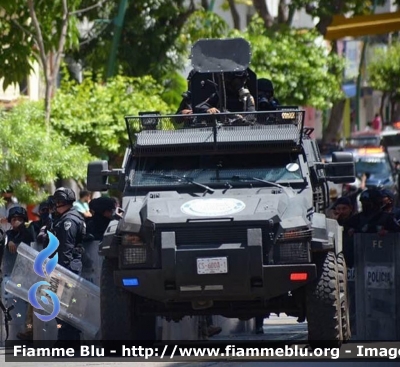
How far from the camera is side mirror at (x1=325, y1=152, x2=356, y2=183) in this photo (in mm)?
13336

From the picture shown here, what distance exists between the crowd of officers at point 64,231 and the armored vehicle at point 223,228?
68 centimetres

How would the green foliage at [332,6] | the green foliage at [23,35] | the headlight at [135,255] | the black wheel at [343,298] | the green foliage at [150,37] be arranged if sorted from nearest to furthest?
1. the headlight at [135,255]
2. the black wheel at [343,298]
3. the green foliage at [23,35]
4. the green foliage at [150,37]
5. the green foliage at [332,6]

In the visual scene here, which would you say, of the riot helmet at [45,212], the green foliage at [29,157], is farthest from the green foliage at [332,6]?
the riot helmet at [45,212]

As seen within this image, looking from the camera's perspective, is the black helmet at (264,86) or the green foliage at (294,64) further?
the green foliage at (294,64)

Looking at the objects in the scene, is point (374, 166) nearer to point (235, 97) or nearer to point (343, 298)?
point (235, 97)

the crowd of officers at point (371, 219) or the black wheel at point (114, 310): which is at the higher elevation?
the crowd of officers at point (371, 219)

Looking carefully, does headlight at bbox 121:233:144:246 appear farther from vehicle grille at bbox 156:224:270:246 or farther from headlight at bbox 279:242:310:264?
headlight at bbox 279:242:310:264

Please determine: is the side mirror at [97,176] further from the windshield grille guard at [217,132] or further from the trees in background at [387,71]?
the trees in background at [387,71]

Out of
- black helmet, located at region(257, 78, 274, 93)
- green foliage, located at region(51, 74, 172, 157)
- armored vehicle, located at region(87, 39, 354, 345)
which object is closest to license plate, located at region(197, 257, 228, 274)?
armored vehicle, located at region(87, 39, 354, 345)

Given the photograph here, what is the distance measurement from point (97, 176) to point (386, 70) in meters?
49.4

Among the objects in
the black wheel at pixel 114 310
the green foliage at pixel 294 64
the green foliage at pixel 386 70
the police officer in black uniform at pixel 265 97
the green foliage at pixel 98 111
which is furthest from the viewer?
the green foliage at pixel 386 70

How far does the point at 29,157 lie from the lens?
18.4 meters

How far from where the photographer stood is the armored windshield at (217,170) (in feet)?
43.0

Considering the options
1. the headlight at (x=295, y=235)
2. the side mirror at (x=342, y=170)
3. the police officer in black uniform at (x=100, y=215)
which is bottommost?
the police officer in black uniform at (x=100, y=215)
